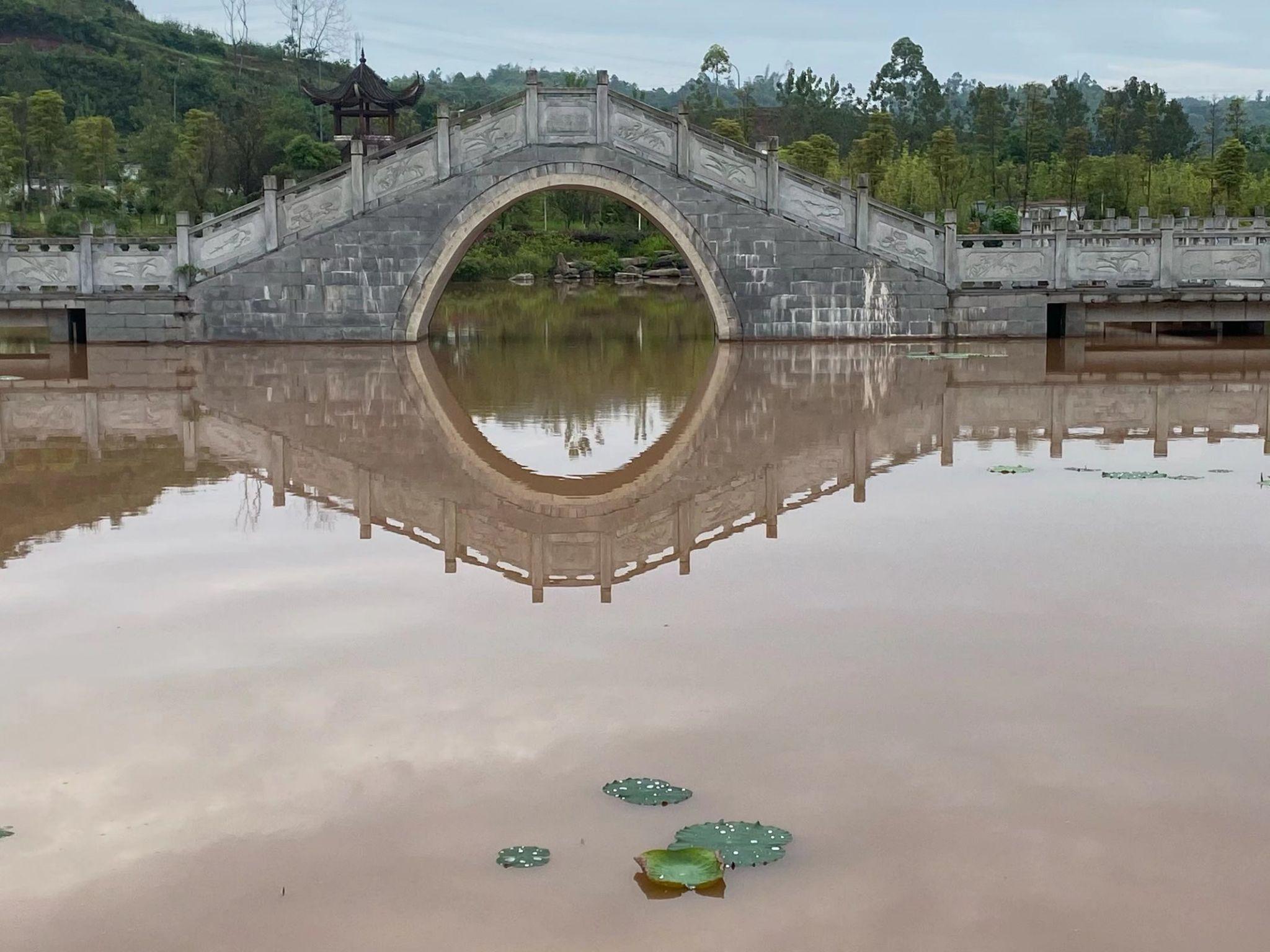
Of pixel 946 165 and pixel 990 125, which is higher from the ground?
pixel 990 125

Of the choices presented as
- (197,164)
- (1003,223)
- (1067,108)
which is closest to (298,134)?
(197,164)

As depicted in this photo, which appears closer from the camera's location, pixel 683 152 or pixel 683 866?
pixel 683 866

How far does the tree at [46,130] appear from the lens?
157 feet

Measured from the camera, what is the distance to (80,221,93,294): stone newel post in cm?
2145

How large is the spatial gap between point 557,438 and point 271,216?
395 inches

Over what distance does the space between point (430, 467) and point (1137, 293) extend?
12.9m

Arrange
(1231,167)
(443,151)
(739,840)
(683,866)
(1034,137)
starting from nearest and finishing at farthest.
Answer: (683,866) < (739,840) < (443,151) < (1231,167) < (1034,137)

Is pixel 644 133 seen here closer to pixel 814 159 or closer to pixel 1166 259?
pixel 1166 259

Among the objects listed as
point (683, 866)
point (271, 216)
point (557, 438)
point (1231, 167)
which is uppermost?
point (1231, 167)

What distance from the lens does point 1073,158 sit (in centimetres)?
5094

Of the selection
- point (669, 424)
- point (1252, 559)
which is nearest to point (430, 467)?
point (669, 424)

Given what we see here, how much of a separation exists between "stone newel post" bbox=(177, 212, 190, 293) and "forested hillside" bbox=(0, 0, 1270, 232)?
21331mm

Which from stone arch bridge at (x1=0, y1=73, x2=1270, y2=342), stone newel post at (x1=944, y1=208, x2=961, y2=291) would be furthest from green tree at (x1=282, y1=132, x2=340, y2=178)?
stone newel post at (x1=944, y1=208, x2=961, y2=291)

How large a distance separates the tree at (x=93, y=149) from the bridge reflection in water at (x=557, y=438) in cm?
3207
